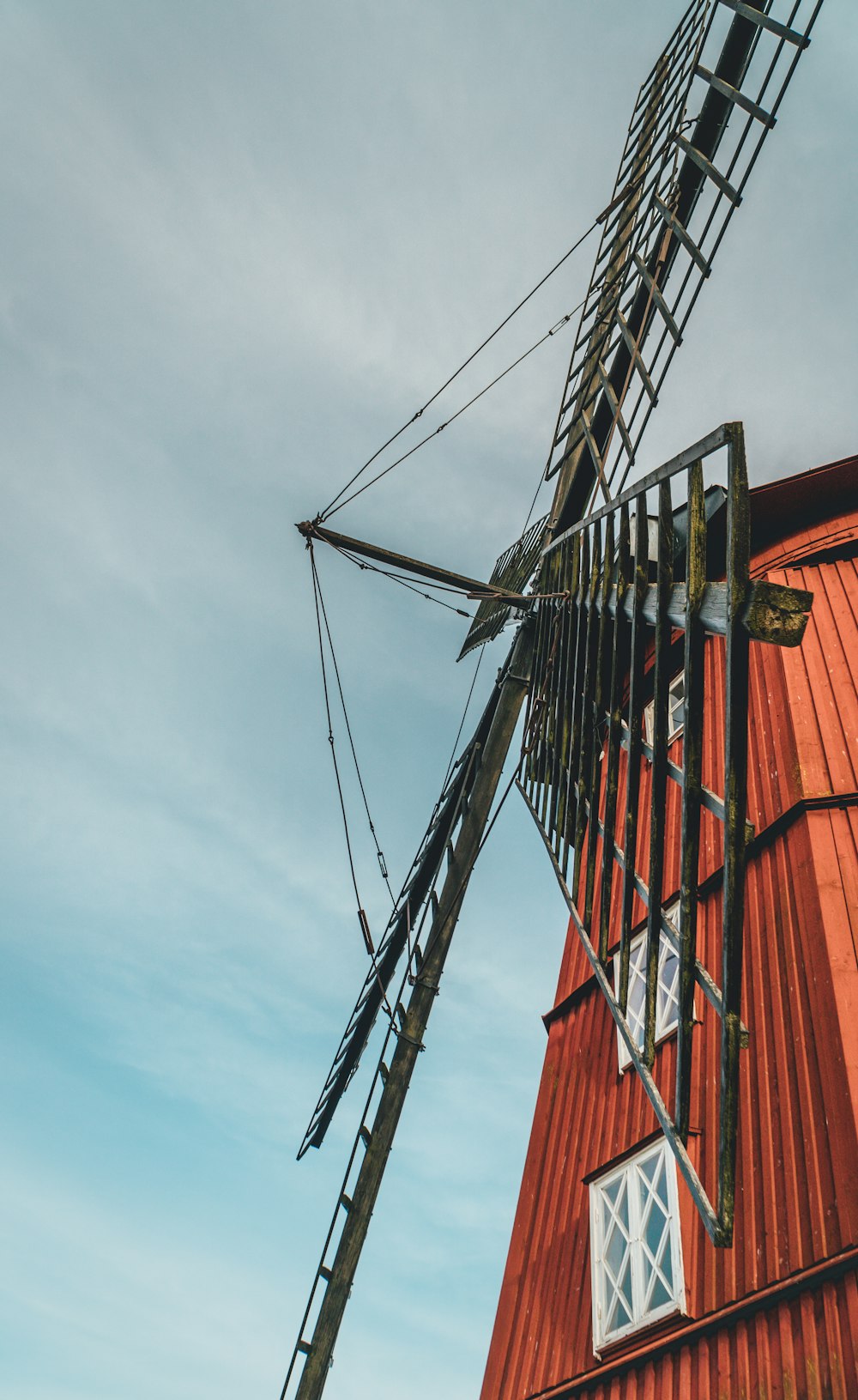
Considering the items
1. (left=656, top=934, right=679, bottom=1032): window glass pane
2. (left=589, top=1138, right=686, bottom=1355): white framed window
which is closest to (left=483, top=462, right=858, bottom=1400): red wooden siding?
(left=589, top=1138, right=686, bottom=1355): white framed window

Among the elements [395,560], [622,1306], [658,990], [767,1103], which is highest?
[395,560]

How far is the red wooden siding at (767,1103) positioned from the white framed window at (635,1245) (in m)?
0.13

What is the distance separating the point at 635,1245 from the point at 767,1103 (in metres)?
1.85

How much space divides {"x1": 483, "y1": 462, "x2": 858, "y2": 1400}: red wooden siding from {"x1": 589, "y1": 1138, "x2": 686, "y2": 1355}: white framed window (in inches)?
5.0

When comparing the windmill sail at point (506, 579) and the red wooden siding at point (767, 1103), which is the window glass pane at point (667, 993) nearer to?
the red wooden siding at point (767, 1103)

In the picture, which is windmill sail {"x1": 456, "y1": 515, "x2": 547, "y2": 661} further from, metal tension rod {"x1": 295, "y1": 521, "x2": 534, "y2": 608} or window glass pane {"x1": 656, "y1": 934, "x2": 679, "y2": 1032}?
window glass pane {"x1": 656, "y1": 934, "x2": 679, "y2": 1032}

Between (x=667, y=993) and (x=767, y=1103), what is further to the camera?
(x=667, y=993)

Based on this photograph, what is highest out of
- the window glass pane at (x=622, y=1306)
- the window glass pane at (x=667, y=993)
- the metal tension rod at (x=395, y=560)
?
the metal tension rod at (x=395, y=560)

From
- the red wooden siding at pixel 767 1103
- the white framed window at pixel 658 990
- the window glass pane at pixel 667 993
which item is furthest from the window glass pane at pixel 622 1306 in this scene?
the window glass pane at pixel 667 993

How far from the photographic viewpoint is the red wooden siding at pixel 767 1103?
210 inches

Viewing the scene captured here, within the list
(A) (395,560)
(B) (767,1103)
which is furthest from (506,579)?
(B) (767,1103)

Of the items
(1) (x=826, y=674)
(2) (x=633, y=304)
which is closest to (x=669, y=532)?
(1) (x=826, y=674)

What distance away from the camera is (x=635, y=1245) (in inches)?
276

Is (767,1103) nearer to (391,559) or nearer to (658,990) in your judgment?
(658,990)
